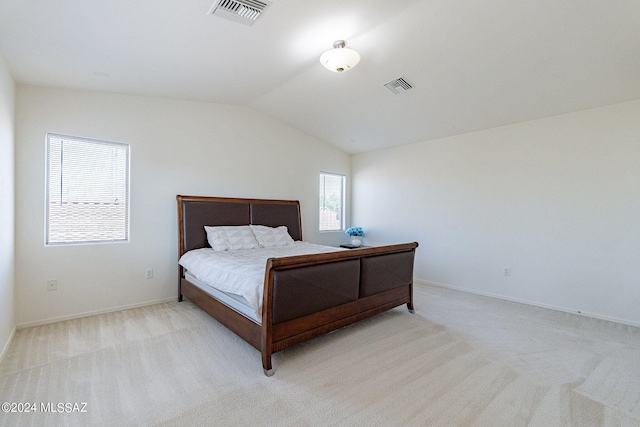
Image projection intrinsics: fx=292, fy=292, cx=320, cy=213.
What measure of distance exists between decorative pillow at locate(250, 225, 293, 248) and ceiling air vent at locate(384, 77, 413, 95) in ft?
8.46

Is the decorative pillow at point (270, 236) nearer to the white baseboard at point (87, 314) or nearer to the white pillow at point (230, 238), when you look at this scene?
the white pillow at point (230, 238)

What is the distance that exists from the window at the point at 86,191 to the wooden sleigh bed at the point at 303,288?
0.71m

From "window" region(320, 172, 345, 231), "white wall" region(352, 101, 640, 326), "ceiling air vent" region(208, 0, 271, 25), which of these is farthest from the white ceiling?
"window" region(320, 172, 345, 231)

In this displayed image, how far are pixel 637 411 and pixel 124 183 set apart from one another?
5102 mm

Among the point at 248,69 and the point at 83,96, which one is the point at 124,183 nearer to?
the point at 83,96

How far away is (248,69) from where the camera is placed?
10.7ft

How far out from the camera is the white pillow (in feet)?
12.8

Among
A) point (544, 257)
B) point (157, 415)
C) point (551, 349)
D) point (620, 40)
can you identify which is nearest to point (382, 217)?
point (544, 257)

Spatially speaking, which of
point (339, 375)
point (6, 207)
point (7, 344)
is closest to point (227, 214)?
point (6, 207)

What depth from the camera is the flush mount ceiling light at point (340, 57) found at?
2.76m

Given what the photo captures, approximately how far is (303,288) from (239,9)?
2.24 m

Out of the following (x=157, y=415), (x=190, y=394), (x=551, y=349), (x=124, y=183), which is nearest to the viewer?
(x=157, y=415)

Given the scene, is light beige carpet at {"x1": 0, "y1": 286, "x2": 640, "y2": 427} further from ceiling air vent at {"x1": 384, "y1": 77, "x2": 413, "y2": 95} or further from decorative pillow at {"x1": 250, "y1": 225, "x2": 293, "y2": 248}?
ceiling air vent at {"x1": 384, "y1": 77, "x2": 413, "y2": 95}

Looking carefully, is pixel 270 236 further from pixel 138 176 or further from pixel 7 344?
pixel 7 344
